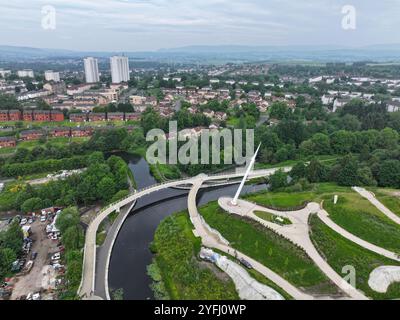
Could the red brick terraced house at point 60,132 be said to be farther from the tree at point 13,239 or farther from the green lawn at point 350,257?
the green lawn at point 350,257

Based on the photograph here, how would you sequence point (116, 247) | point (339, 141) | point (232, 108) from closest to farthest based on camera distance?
1. point (116, 247)
2. point (339, 141)
3. point (232, 108)

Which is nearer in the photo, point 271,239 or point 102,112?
point 271,239

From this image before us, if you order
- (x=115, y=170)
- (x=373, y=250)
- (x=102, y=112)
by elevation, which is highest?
(x=102, y=112)

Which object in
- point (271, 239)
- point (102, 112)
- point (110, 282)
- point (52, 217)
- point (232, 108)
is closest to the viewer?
point (110, 282)
